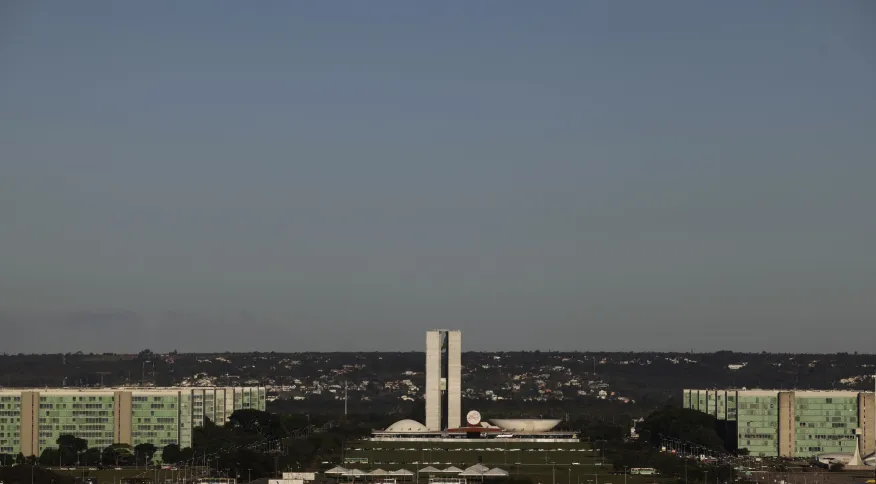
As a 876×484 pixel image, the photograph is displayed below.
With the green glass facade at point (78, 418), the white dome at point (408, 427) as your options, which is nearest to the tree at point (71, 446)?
the green glass facade at point (78, 418)

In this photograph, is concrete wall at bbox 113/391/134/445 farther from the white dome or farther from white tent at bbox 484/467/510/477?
white tent at bbox 484/467/510/477

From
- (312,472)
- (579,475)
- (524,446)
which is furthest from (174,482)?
(524,446)

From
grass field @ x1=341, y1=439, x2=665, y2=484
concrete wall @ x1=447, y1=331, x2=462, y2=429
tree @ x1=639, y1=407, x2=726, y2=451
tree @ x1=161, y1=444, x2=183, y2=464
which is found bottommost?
grass field @ x1=341, y1=439, x2=665, y2=484

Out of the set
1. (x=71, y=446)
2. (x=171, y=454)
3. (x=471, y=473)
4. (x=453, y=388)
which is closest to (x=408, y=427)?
(x=453, y=388)

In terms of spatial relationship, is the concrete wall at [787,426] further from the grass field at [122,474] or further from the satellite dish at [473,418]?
the grass field at [122,474]

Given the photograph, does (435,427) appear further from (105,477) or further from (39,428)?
(105,477)

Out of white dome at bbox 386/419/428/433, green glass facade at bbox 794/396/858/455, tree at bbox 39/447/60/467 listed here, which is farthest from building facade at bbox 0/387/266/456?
green glass facade at bbox 794/396/858/455
